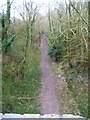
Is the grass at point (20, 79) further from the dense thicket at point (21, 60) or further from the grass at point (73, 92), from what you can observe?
the grass at point (73, 92)

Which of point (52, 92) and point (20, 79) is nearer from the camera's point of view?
point (52, 92)

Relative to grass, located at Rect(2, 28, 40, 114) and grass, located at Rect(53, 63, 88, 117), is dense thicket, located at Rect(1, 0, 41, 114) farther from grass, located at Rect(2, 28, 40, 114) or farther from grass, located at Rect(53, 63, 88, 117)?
grass, located at Rect(53, 63, 88, 117)

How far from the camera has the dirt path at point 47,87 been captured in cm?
232

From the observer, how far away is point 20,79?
8.48ft

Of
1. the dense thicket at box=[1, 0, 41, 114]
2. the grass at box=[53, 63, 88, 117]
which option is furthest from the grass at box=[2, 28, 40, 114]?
the grass at box=[53, 63, 88, 117]

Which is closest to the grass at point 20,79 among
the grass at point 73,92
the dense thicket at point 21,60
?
the dense thicket at point 21,60

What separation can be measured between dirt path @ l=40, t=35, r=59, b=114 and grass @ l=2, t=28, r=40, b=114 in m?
0.05

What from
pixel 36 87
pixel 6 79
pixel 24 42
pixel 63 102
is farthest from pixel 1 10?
pixel 63 102

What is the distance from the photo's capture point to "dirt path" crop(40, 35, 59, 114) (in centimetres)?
232

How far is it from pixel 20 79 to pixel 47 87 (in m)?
0.29

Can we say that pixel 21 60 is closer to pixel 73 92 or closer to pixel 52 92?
pixel 52 92

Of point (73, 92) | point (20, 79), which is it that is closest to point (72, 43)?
point (73, 92)

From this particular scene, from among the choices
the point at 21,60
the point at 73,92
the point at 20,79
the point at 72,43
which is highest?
the point at 72,43

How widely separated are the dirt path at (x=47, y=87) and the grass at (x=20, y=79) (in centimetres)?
5
